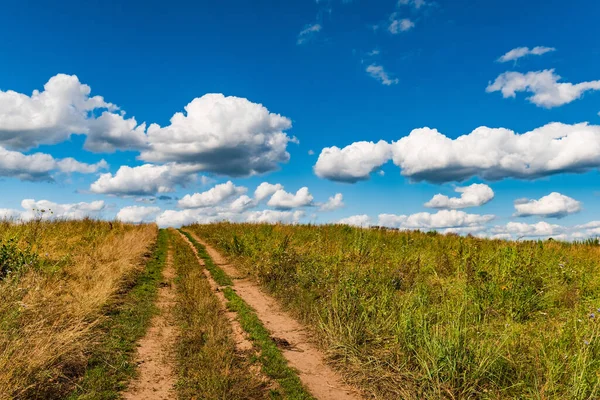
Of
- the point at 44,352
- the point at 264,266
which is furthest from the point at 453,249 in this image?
the point at 44,352

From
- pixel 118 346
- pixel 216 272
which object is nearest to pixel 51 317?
pixel 118 346

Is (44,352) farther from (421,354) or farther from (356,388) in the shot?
(421,354)

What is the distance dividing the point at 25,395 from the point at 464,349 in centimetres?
623

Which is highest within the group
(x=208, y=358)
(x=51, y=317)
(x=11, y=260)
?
(x=11, y=260)

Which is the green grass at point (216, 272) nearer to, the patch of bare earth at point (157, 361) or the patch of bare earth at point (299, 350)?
the patch of bare earth at point (299, 350)

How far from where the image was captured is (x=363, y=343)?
22.5ft

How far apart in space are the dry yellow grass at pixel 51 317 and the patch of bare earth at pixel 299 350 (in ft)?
12.1

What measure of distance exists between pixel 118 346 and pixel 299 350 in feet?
11.7

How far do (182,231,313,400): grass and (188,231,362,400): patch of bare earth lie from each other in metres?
0.16

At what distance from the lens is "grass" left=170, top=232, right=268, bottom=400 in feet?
17.6

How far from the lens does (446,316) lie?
253 inches

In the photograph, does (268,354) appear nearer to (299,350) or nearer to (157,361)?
(299,350)

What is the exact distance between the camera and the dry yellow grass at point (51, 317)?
533cm

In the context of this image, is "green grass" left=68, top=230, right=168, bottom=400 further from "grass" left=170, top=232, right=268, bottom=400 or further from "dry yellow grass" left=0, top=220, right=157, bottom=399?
"grass" left=170, top=232, right=268, bottom=400
